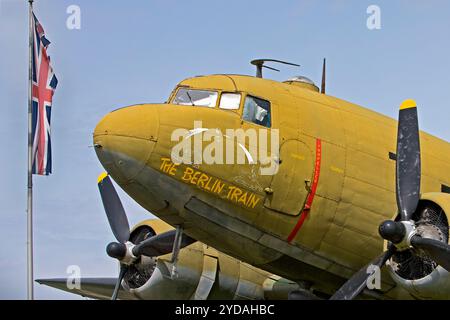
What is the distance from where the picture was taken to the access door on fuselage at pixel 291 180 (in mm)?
17703

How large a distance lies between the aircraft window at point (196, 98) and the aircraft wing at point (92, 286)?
6.36m

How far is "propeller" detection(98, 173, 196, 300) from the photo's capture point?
813 inches

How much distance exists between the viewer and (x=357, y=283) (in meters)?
17.8

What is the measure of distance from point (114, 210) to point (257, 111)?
5.47m

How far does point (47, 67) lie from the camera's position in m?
21.9

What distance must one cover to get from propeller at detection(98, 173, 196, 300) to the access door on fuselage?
268 cm

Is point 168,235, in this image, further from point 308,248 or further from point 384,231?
point 384,231

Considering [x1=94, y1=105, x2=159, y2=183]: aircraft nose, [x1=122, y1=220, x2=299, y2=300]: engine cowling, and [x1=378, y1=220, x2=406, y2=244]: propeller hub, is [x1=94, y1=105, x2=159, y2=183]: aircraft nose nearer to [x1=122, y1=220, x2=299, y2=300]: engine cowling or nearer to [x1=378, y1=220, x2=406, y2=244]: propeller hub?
[x1=378, y1=220, x2=406, y2=244]: propeller hub

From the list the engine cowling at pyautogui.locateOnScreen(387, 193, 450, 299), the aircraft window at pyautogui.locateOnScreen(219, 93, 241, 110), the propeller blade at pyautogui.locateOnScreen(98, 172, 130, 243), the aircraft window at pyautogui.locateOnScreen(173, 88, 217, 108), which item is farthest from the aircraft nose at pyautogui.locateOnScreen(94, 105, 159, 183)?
the propeller blade at pyautogui.locateOnScreen(98, 172, 130, 243)

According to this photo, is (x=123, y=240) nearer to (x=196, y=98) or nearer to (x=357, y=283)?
(x=196, y=98)

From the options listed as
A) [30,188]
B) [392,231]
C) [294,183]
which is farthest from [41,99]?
[392,231]
